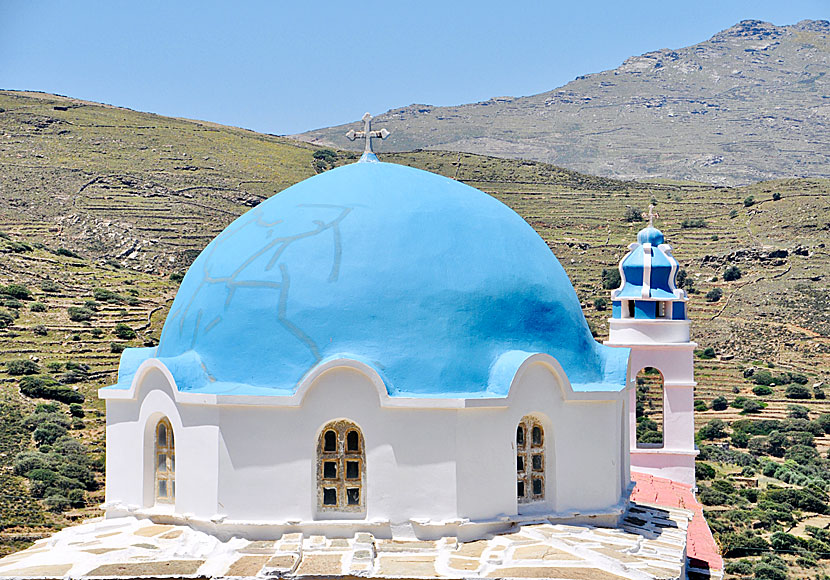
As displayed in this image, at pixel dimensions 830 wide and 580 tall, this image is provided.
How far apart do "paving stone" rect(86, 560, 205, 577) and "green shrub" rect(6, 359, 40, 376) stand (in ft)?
93.4

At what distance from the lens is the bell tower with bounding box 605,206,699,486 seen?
18844mm

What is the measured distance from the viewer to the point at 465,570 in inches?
408

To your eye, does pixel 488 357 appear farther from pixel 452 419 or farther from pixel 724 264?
pixel 724 264

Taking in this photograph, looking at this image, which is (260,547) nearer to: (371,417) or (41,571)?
(371,417)

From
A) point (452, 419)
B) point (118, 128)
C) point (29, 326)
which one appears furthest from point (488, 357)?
point (118, 128)

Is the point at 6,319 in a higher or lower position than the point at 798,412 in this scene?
higher

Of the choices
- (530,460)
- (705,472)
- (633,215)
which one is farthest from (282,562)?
(633,215)

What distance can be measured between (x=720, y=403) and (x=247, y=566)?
38.0 meters

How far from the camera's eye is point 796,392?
4438 cm

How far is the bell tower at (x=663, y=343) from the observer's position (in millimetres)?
18844

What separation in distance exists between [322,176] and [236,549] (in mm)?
5627

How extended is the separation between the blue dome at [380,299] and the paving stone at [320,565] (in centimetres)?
202

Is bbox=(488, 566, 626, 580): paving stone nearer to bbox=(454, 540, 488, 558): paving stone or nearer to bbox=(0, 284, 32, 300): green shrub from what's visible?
bbox=(454, 540, 488, 558): paving stone

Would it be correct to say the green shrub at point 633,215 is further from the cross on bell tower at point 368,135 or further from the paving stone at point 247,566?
the paving stone at point 247,566
